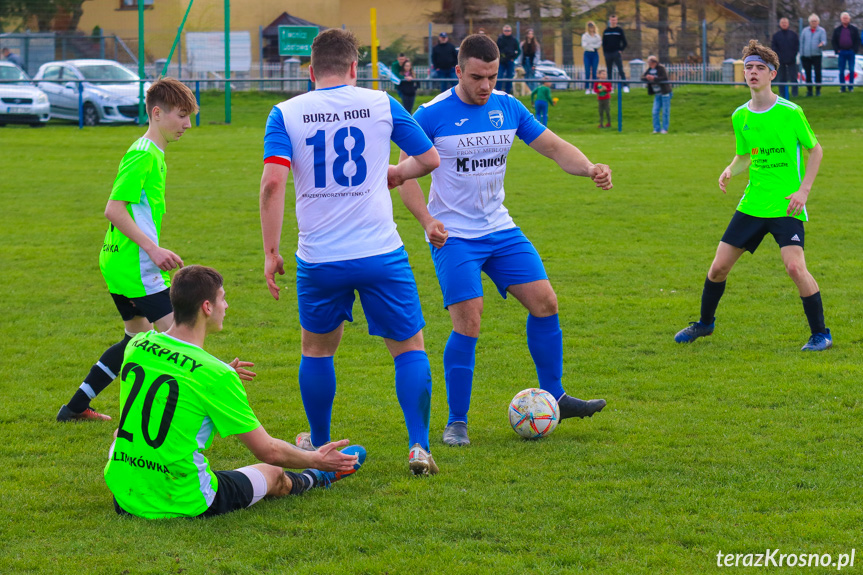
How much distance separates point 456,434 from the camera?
561 centimetres

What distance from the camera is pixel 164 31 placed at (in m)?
32.5

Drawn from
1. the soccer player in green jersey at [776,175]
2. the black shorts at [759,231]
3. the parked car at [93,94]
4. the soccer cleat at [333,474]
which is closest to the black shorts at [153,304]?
the soccer cleat at [333,474]

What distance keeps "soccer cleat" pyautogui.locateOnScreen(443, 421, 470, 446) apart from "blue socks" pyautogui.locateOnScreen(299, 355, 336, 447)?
29.4 inches

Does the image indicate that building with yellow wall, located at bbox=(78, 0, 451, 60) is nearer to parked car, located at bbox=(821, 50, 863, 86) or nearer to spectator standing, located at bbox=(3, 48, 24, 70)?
spectator standing, located at bbox=(3, 48, 24, 70)

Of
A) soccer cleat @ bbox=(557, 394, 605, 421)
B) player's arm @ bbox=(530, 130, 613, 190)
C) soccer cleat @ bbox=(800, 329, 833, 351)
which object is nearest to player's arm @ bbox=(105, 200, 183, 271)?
player's arm @ bbox=(530, 130, 613, 190)

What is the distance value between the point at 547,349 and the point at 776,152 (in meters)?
2.94

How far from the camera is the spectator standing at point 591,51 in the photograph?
2909 cm

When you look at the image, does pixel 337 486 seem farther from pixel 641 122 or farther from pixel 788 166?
pixel 641 122

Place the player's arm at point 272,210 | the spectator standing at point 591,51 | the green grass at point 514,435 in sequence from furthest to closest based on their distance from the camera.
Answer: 1. the spectator standing at point 591,51
2. the player's arm at point 272,210
3. the green grass at point 514,435

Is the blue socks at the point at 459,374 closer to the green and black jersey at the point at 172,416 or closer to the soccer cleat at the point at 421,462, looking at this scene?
the soccer cleat at the point at 421,462

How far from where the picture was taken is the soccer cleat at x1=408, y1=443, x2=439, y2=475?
4926 mm

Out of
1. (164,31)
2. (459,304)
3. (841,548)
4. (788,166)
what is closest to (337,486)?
(459,304)

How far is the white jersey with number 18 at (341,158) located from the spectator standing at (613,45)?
80.0 feet

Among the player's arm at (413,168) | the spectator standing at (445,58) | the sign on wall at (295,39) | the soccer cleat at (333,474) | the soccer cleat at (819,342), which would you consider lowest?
the soccer cleat at (333,474)
